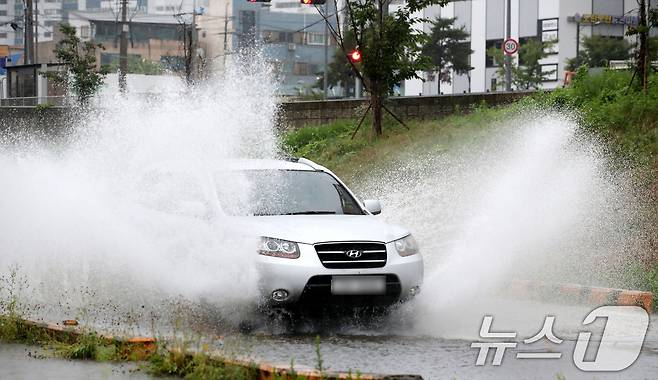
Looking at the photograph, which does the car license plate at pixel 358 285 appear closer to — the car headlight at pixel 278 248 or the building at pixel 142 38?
the car headlight at pixel 278 248

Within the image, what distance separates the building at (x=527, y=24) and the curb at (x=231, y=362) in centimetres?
7291

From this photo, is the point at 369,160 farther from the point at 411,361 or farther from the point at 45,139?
the point at 45,139

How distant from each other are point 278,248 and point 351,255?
612mm

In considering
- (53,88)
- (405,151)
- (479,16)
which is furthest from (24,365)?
(479,16)

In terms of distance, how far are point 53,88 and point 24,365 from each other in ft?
180

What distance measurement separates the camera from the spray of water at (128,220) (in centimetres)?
1098

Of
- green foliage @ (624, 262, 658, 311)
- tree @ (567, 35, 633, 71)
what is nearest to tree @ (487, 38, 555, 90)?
tree @ (567, 35, 633, 71)

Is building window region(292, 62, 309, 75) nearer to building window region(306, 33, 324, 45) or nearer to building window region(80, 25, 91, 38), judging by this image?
building window region(306, 33, 324, 45)

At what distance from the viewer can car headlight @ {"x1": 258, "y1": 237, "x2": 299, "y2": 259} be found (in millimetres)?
10492

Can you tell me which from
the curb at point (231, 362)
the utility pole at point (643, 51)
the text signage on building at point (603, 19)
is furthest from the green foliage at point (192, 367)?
the text signage on building at point (603, 19)

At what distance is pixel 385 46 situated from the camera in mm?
28125

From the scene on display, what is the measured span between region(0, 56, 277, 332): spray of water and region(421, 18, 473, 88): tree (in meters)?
63.6

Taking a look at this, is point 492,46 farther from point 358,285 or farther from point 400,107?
point 358,285

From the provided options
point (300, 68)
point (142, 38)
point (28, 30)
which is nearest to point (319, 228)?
point (28, 30)
